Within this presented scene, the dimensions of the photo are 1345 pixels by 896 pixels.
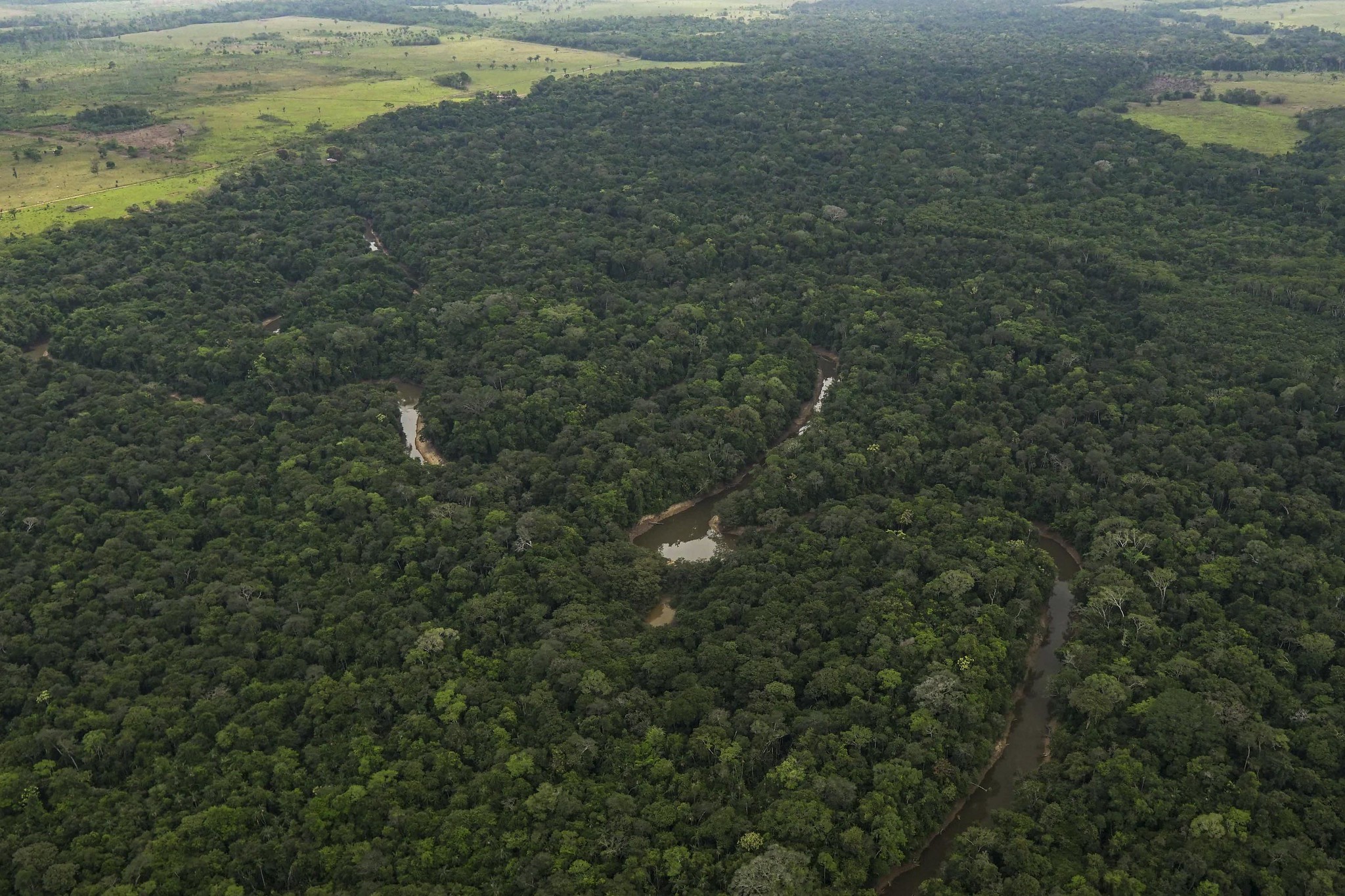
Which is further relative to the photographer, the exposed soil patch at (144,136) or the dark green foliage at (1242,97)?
the dark green foliage at (1242,97)

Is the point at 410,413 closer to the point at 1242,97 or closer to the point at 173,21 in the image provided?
the point at 1242,97

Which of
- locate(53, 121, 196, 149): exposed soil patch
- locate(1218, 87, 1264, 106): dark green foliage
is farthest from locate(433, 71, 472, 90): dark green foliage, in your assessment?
locate(1218, 87, 1264, 106): dark green foliage

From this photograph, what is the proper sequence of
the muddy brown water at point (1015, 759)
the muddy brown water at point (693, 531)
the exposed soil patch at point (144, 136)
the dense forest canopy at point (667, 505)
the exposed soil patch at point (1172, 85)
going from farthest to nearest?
1. the exposed soil patch at point (1172, 85)
2. the exposed soil patch at point (144, 136)
3. the muddy brown water at point (693, 531)
4. the muddy brown water at point (1015, 759)
5. the dense forest canopy at point (667, 505)

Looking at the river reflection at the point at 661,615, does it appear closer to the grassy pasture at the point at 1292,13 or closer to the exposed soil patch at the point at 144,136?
the exposed soil patch at the point at 144,136

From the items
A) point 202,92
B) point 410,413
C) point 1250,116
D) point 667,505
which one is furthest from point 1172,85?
point 202,92

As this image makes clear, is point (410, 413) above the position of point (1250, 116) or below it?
below

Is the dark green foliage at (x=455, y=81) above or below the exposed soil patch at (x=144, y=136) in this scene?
above

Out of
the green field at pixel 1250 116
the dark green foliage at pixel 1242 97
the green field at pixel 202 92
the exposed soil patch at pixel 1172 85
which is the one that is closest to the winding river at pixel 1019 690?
the green field at pixel 1250 116

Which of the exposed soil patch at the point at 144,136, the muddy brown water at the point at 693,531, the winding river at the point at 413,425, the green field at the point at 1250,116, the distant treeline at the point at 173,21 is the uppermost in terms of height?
the distant treeline at the point at 173,21

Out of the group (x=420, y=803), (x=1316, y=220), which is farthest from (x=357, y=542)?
(x=1316, y=220)
